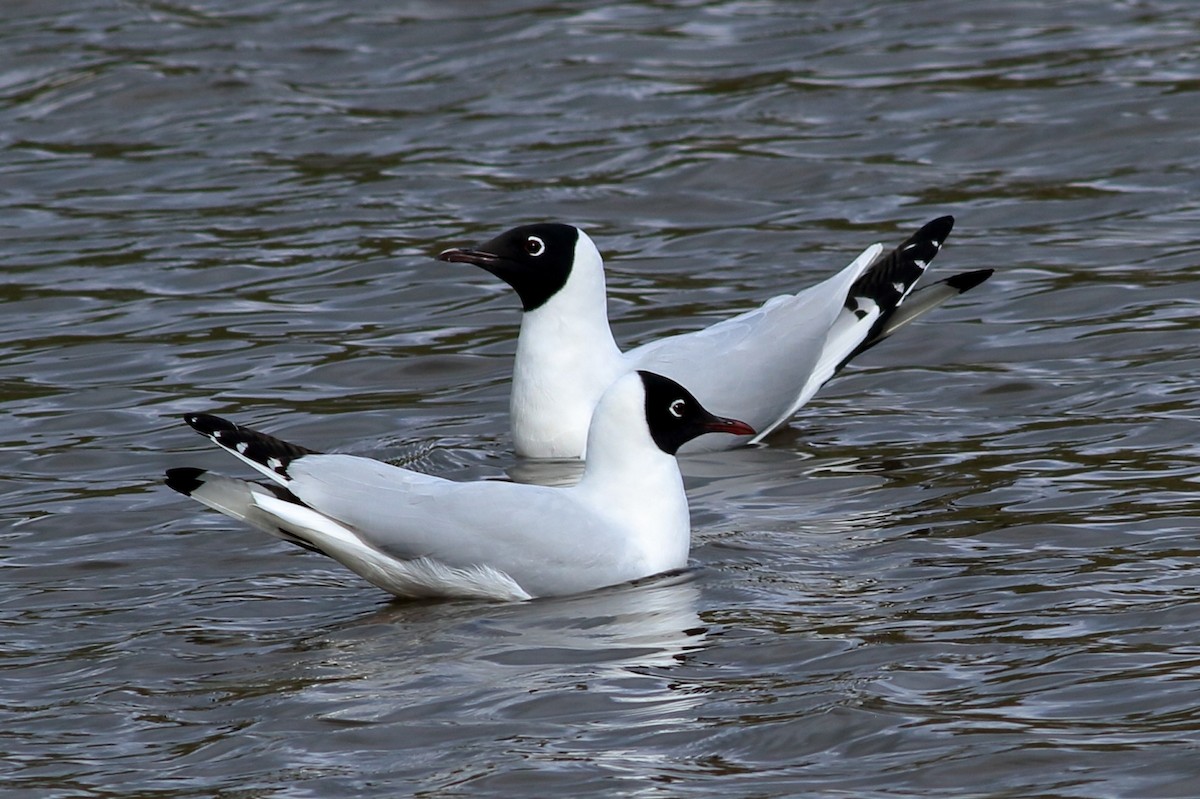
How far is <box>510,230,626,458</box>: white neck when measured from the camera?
914 cm

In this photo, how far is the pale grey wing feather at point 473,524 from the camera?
7102 mm

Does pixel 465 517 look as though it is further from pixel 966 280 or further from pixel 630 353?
pixel 966 280

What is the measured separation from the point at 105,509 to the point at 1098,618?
4.07 m

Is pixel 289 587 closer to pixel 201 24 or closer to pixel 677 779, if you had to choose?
pixel 677 779

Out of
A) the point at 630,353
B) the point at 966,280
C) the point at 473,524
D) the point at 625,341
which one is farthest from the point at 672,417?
the point at 625,341

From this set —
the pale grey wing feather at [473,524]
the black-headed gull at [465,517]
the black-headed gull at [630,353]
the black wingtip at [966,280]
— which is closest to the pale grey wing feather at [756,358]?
the black-headed gull at [630,353]

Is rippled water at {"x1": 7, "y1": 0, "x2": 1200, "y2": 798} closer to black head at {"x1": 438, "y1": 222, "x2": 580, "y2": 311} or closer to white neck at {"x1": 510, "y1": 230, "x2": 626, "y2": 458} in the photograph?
white neck at {"x1": 510, "y1": 230, "x2": 626, "y2": 458}

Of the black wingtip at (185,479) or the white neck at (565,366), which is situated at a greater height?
the black wingtip at (185,479)

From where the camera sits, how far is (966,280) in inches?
375

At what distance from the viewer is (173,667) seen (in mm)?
6645

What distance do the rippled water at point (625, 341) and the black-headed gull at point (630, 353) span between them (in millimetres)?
238

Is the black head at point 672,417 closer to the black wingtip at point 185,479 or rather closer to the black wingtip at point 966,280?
the black wingtip at point 185,479

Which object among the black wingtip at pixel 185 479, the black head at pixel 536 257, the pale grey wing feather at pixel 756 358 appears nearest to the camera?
the black wingtip at pixel 185 479

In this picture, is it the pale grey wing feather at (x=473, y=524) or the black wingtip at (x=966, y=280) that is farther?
the black wingtip at (x=966, y=280)
